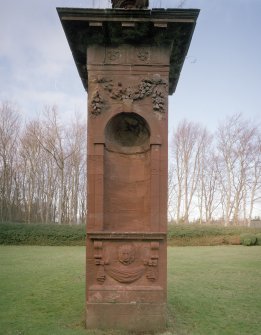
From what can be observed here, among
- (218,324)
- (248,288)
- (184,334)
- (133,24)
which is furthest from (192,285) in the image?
(133,24)

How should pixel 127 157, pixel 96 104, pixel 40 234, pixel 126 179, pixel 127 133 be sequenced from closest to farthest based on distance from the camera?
pixel 96 104 → pixel 126 179 → pixel 127 157 → pixel 127 133 → pixel 40 234

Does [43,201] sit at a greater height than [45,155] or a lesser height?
lesser

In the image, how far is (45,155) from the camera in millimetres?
45656

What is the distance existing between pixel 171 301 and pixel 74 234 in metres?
23.1

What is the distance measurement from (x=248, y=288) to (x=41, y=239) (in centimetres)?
2275

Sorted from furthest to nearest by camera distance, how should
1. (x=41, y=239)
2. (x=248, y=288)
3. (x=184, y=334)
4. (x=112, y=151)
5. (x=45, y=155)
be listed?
(x=45, y=155)
(x=41, y=239)
(x=248, y=288)
(x=112, y=151)
(x=184, y=334)

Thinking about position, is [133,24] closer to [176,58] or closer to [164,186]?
[176,58]

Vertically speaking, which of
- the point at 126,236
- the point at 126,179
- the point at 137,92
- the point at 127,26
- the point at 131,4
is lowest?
the point at 126,236

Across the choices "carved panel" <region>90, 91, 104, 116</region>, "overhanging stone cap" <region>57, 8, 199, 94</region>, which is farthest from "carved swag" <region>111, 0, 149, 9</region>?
"carved panel" <region>90, 91, 104, 116</region>

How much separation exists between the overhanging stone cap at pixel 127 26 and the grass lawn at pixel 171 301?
5730mm

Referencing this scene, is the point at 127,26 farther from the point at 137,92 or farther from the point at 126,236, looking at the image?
the point at 126,236

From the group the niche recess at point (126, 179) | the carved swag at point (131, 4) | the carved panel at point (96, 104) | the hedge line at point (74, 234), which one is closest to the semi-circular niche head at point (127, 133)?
the niche recess at point (126, 179)

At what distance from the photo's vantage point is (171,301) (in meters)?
10.2

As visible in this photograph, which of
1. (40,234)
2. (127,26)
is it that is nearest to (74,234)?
(40,234)
